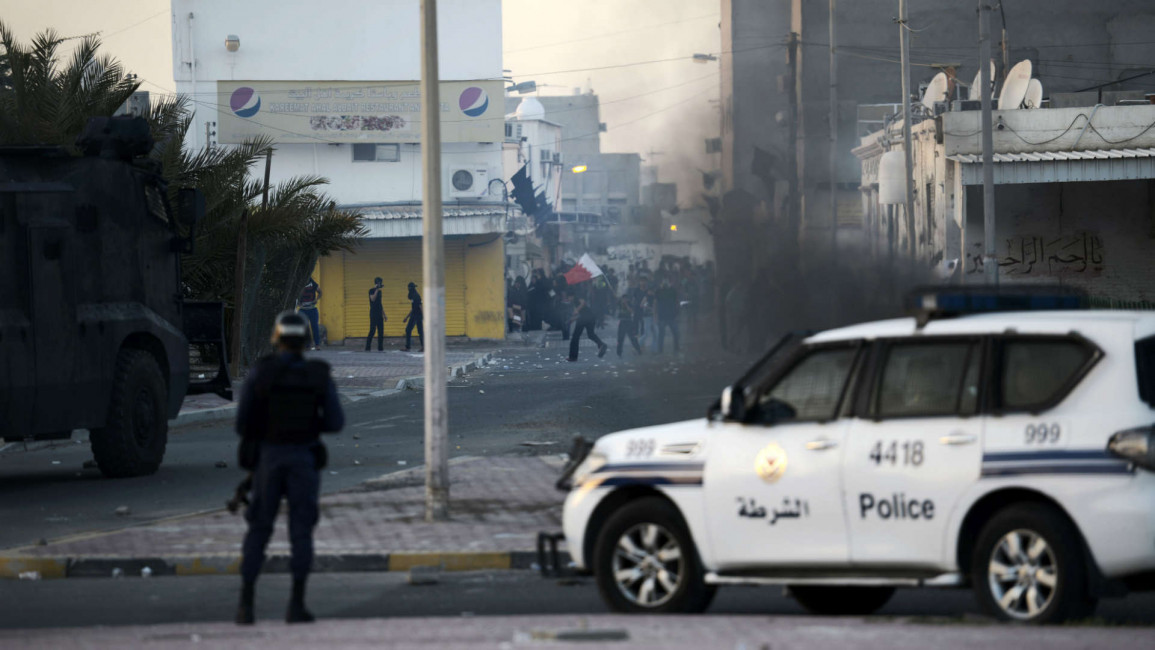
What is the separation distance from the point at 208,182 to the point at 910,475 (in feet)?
66.8

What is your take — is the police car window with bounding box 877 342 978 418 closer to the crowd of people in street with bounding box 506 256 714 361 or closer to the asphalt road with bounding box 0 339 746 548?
the asphalt road with bounding box 0 339 746 548

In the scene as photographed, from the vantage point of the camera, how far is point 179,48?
51.4 m

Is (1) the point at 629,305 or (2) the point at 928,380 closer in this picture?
(2) the point at 928,380

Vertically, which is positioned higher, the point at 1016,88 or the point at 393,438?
the point at 1016,88

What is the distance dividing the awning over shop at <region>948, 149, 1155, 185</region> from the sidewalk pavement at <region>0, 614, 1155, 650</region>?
2550 centimetres

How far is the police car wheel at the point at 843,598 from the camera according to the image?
7934mm

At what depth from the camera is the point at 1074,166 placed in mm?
31125

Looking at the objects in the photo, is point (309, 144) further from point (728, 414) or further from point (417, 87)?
point (728, 414)

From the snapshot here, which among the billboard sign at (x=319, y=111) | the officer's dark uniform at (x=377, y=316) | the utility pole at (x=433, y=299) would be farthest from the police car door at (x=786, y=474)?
the billboard sign at (x=319, y=111)

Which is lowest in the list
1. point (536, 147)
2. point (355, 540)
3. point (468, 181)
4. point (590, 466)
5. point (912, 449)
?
point (355, 540)

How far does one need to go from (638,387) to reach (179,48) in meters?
31.8

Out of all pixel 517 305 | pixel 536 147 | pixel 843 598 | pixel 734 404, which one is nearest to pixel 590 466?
pixel 734 404

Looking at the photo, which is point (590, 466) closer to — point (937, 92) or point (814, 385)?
point (814, 385)

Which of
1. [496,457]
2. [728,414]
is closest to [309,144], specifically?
[496,457]
